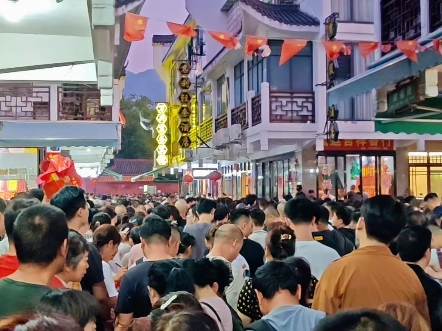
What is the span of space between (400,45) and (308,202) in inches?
180

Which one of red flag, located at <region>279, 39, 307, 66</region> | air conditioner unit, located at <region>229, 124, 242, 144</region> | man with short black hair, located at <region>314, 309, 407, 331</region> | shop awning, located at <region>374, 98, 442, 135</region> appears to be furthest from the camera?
air conditioner unit, located at <region>229, 124, 242, 144</region>

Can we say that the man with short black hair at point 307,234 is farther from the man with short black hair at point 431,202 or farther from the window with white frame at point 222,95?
the window with white frame at point 222,95

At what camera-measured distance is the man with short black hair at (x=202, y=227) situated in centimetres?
856

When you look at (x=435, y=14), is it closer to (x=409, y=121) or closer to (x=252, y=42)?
(x=409, y=121)

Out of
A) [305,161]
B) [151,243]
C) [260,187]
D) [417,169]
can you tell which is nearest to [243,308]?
[151,243]

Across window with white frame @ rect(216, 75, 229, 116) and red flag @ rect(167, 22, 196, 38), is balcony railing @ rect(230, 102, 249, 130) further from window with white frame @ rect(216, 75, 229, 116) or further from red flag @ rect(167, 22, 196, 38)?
red flag @ rect(167, 22, 196, 38)

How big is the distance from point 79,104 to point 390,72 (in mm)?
9029

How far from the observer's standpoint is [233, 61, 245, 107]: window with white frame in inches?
1043

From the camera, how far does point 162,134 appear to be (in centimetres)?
4334

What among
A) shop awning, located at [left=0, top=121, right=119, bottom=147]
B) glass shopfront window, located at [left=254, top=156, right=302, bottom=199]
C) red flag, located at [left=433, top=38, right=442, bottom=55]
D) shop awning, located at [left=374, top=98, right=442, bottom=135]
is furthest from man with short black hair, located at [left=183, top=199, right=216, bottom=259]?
glass shopfront window, located at [left=254, top=156, right=302, bottom=199]

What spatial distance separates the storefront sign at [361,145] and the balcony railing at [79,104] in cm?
853

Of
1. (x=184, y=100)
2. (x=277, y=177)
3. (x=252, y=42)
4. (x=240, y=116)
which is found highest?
(x=184, y=100)

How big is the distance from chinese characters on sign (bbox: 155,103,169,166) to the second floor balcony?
25.8 metres

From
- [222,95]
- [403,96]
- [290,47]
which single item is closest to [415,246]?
[403,96]
